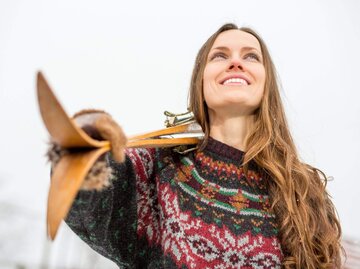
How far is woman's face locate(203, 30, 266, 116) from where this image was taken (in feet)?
7.18

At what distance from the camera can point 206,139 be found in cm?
224

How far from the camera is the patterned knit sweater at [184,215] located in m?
1.94

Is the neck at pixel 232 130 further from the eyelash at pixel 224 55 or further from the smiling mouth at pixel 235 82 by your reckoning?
the eyelash at pixel 224 55

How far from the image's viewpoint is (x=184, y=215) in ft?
6.59

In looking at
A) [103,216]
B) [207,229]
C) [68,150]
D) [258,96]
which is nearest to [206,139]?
[258,96]

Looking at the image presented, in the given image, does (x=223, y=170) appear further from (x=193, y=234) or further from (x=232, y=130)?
(x=193, y=234)

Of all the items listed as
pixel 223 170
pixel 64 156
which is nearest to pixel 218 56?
pixel 223 170

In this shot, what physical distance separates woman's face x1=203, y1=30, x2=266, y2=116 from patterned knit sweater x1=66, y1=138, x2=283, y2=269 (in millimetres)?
193

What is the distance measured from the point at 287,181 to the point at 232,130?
0.34 metres

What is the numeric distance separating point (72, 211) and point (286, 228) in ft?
2.96

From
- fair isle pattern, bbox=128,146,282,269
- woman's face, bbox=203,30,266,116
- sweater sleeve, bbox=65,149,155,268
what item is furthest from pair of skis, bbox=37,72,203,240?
woman's face, bbox=203,30,266,116

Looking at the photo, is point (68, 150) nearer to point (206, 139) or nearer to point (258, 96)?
point (206, 139)

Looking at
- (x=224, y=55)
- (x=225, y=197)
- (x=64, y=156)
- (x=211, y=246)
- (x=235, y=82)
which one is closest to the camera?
(x=64, y=156)

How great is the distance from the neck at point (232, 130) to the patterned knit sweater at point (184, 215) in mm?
69
